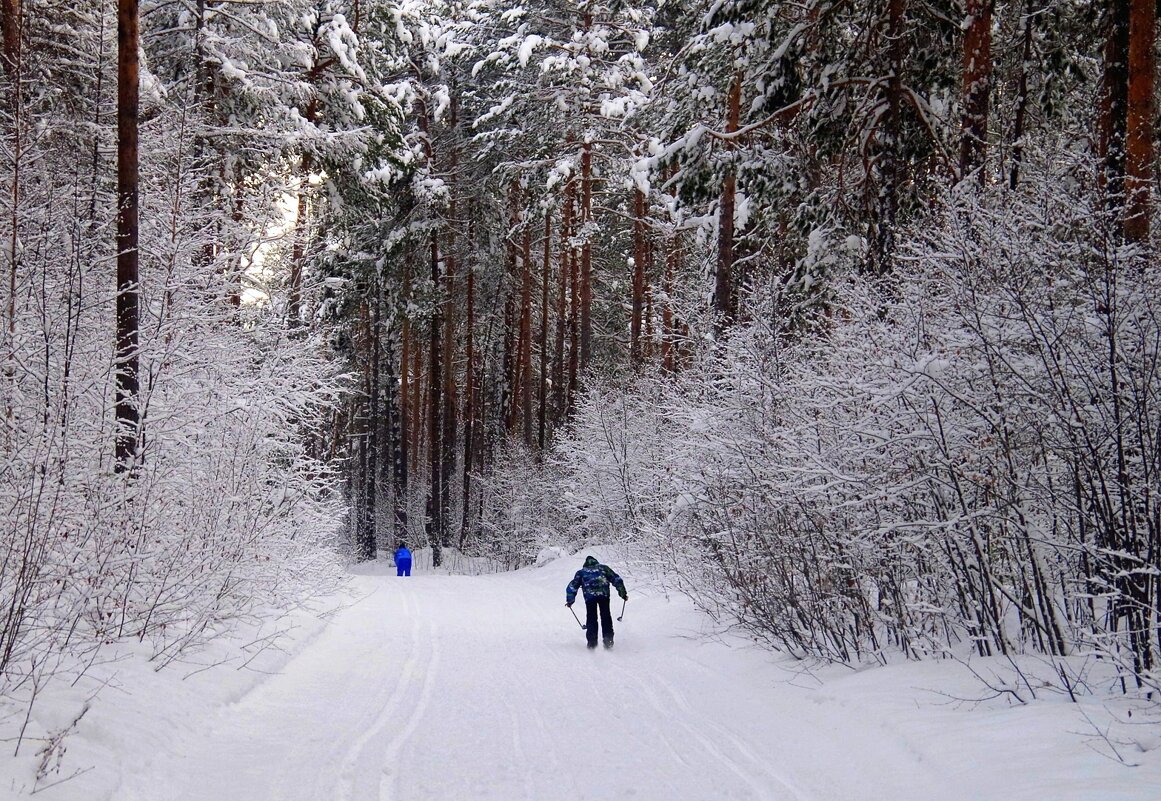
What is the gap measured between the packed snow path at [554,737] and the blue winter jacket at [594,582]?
75 cm

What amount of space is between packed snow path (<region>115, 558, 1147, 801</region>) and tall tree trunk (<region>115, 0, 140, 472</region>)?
3469 mm

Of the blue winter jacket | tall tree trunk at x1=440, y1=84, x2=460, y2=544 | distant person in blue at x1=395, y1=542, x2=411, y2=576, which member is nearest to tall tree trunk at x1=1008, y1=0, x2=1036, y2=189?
the blue winter jacket

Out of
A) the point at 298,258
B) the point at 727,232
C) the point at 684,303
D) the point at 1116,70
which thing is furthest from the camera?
the point at 684,303

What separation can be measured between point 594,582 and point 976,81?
8.50 metres

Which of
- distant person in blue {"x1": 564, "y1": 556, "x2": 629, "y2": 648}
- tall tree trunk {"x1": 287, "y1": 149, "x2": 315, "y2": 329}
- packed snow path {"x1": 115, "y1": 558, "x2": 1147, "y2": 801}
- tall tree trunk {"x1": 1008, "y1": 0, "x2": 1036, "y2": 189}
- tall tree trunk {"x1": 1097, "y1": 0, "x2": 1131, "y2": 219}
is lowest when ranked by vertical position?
packed snow path {"x1": 115, "y1": 558, "x2": 1147, "y2": 801}

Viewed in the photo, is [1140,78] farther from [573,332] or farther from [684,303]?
[573,332]

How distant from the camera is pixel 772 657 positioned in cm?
959

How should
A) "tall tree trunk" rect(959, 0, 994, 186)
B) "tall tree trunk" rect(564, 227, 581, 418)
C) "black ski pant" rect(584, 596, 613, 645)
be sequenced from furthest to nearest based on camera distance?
"tall tree trunk" rect(564, 227, 581, 418), "black ski pant" rect(584, 596, 613, 645), "tall tree trunk" rect(959, 0, 994, 186)

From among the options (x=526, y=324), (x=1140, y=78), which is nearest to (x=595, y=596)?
(x=1140, y=78)

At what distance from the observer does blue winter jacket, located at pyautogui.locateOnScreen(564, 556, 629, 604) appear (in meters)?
11.6

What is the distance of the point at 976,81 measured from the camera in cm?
1152

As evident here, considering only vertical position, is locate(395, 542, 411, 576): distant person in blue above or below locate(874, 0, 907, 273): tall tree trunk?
below

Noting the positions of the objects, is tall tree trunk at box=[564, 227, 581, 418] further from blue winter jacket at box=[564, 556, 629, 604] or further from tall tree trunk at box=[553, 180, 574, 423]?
blue winter jacket at box=[564, 556, 629, 604]

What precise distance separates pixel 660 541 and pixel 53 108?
11792mm
